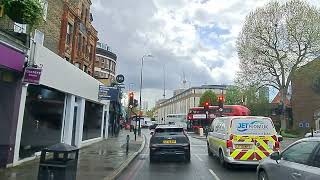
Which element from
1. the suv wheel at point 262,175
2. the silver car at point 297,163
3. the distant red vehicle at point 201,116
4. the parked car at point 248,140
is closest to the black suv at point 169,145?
the parked car at point 248,140

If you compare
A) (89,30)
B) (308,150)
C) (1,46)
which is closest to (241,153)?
Result: (308,150)

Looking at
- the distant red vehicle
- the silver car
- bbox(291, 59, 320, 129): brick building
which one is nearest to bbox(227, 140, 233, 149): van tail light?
the silver car

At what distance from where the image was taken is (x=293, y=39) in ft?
162

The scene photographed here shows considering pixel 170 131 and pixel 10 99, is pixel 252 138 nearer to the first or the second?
pixel 170 131

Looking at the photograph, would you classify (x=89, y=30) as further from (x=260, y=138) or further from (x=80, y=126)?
(x=260, y=138)

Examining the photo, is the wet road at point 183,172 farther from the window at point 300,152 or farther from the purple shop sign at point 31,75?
the window at point 300,152

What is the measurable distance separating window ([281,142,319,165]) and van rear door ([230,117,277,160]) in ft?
20.0

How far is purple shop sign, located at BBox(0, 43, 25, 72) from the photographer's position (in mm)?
11867

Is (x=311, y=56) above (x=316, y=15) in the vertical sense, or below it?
below

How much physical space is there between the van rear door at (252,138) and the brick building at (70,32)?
10.8 metres

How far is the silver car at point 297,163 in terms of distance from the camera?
263 inches

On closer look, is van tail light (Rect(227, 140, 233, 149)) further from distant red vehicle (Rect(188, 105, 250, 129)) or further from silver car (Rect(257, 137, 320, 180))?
distant red vehicle (Rect(188, 105, 250, 129))

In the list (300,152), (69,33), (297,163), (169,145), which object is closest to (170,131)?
(169,145)

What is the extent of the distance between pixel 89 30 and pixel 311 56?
2868 cm
